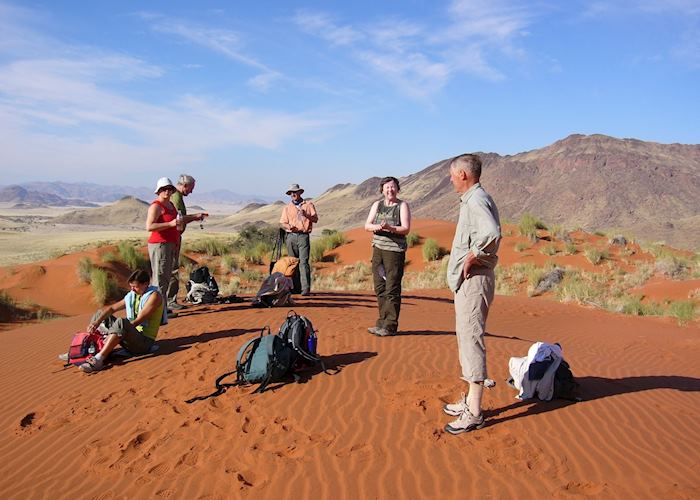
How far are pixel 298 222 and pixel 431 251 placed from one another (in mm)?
11362

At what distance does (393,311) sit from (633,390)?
2807mm

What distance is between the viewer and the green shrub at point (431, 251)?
790 inches

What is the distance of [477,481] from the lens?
3699mm

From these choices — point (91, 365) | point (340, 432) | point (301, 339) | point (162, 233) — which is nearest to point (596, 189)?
point (162, 233)

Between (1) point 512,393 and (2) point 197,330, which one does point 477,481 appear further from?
(2) point 197,330

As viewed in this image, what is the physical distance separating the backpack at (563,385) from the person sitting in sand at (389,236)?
206cm

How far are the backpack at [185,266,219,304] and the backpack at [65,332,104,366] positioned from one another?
11.5 feet

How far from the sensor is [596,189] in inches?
2002

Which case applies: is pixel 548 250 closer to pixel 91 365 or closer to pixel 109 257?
pixel 109 257

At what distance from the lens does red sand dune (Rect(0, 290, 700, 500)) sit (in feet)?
12.4

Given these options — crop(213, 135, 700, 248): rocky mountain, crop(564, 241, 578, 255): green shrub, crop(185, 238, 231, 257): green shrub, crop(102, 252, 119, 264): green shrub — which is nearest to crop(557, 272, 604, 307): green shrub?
crop(564, 241, 578, 255): green shrub

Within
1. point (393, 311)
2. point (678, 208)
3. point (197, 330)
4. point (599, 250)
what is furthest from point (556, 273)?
point (678, 208)

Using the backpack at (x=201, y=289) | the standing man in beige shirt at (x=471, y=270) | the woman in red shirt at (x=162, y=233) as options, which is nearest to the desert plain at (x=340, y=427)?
the standing man in beige shirt at (x=471, y=270)

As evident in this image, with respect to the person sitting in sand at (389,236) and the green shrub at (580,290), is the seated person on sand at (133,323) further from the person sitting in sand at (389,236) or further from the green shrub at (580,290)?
the green shrub at (580,290)
